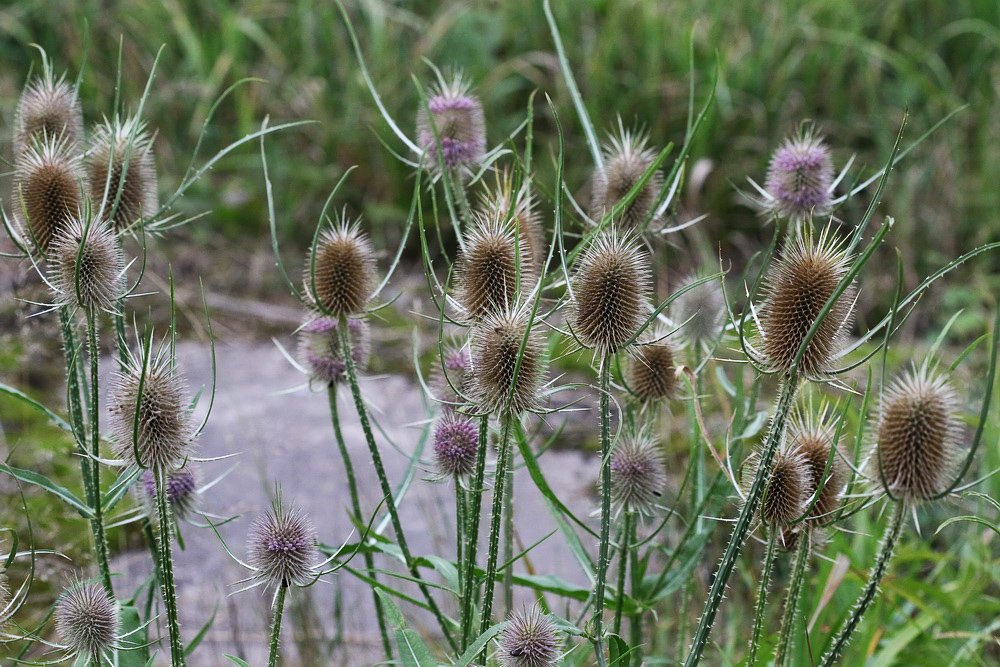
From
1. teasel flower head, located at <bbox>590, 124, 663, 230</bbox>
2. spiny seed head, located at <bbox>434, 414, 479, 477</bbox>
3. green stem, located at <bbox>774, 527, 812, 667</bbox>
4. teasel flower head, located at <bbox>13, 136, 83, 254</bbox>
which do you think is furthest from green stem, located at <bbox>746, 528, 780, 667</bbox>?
teasel flower head, located at <bbox>13, 136, 83, 254</bbox>

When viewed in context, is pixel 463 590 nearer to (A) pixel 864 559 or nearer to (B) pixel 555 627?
(B) pixel 555 627

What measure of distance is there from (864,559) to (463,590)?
4.18 feet

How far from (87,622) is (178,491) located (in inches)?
12.6

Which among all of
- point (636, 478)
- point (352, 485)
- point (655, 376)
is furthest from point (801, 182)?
point (352, 485)

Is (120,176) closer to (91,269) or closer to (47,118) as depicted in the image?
(47,118)

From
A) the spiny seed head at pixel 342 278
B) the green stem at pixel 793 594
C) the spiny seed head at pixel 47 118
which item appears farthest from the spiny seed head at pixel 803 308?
the spiny seed head at pixel 47 118

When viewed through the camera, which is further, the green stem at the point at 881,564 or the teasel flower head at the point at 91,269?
the teasel flower head at the point at 91,269

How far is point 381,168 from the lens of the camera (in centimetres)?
474

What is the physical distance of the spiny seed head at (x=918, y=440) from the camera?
121 cm

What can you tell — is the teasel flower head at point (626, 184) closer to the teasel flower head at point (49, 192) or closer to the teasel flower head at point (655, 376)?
the teasel flower head at point (655, 376)

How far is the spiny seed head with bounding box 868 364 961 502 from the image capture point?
121cm

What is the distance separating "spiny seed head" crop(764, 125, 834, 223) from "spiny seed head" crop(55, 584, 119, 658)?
3.95ft

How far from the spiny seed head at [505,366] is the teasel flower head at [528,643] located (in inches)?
10.7

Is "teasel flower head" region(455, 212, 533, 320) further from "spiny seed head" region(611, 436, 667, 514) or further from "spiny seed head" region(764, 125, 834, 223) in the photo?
"spiny seed head" region(764, 125, 834, 223)
